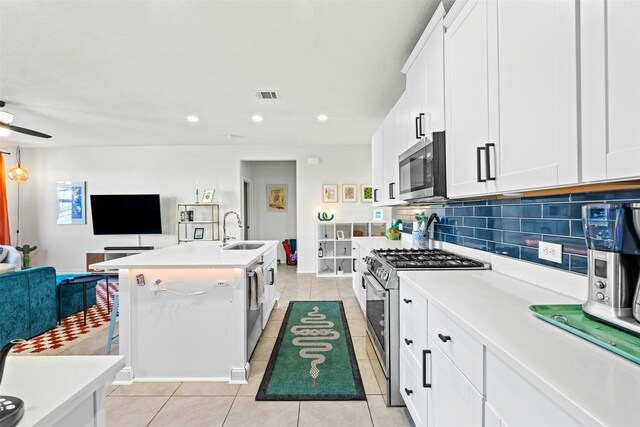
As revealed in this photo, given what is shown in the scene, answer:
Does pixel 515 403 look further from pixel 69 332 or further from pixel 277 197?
pixel 277 197

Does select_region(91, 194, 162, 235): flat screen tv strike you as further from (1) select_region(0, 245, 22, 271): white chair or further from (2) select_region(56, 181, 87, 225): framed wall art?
(1) select_region(0, 245, 22, 271): white chair

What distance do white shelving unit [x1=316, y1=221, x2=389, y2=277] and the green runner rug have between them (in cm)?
239

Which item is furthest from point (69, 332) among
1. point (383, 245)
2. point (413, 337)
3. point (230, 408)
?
point (413, 337)

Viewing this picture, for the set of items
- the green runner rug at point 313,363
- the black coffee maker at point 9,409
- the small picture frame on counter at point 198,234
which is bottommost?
the green runner rug at point 313,363

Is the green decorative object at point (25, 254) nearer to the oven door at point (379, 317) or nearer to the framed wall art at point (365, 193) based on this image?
the framed wall art at point (365, 193)

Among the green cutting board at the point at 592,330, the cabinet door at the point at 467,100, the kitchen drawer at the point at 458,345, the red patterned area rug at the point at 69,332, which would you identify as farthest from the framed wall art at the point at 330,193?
the green cutting board at the point at 592,330

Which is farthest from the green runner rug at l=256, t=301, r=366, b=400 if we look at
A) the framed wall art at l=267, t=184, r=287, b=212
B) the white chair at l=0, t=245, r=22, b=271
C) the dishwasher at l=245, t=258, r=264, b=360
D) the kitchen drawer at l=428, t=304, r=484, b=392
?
the framed wall art at l=267, t=184, r=287, b=212

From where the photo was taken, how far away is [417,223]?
3.04 metres

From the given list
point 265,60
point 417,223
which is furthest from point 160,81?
point 417,223

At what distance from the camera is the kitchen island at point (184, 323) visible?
2271 mm

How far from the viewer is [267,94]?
359 cm

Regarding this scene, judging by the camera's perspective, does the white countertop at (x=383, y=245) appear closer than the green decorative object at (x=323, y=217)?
Yes

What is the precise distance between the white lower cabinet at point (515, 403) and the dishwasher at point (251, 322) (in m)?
1.80

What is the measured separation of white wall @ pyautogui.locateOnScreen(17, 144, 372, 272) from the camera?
247 inches
